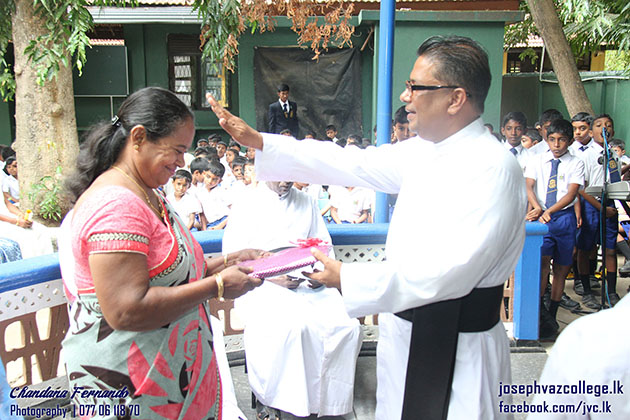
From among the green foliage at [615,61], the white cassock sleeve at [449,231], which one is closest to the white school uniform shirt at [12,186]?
the white cassock sleeve at [449,231]

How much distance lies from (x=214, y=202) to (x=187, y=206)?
16.0 inches

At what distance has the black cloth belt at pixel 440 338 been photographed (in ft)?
6.64

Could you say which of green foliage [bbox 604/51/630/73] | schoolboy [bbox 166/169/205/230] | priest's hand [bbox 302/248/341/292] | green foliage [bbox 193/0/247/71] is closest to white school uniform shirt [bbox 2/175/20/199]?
schoolboy [bbox 166/169/205/230]

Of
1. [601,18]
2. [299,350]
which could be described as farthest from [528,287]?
[601,18]

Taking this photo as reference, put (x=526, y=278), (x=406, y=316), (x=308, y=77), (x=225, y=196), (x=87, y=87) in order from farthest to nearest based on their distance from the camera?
(x=87, y=87) < (x=308, y=77) < (x=225, y=196) < (x=526, y=278) < (x=406, y=316)

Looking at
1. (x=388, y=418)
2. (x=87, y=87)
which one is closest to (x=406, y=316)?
(x=388, y=418)

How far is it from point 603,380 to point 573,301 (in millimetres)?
5328

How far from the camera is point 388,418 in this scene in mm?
2240

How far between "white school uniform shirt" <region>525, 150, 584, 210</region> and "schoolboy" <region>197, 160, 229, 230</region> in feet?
11.3

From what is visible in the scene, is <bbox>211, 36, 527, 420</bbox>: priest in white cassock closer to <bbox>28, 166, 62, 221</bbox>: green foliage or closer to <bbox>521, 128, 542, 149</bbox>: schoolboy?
<bbox>28, 166, 62, 221</bbox>: green foliage

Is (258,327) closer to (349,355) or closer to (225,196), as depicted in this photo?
(349,355)

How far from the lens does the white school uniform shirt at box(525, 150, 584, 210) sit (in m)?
5.32

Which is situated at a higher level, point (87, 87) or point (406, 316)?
point (87, 87)

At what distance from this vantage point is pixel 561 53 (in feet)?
31.2
